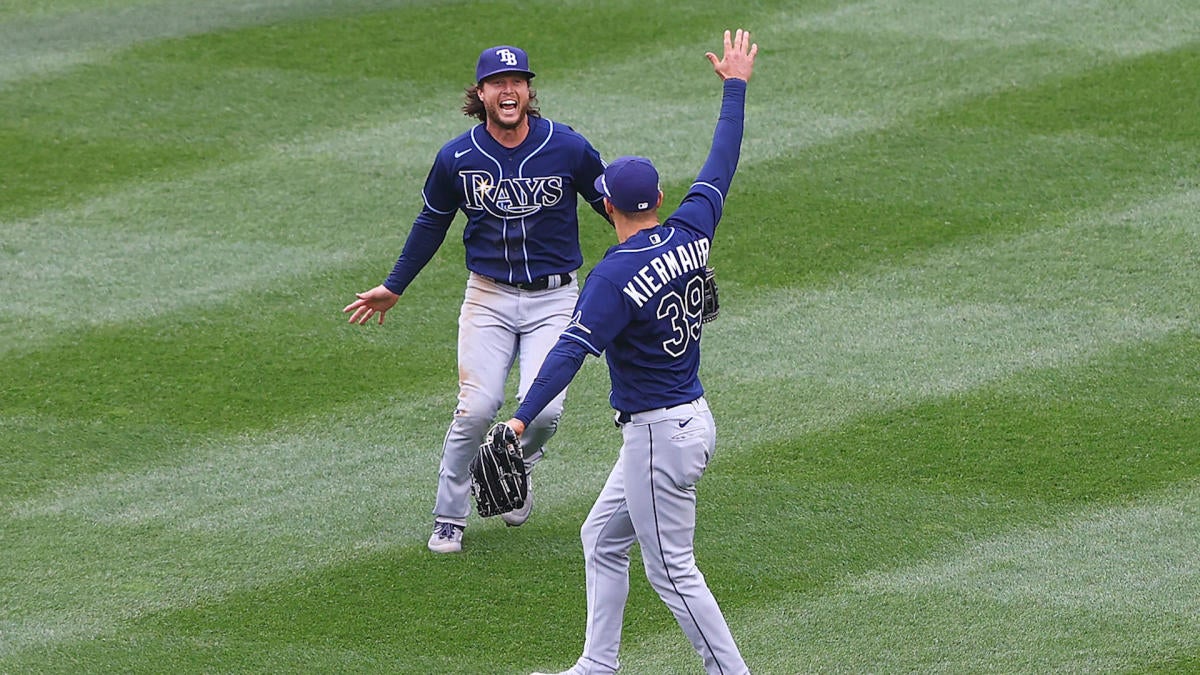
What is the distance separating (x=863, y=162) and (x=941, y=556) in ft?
18.1

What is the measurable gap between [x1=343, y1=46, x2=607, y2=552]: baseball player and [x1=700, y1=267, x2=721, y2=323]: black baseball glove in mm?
1382

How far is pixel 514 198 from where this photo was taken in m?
7.44

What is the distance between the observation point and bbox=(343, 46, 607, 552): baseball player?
745cm

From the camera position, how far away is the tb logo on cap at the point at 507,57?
24.1 ft

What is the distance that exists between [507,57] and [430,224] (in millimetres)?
821

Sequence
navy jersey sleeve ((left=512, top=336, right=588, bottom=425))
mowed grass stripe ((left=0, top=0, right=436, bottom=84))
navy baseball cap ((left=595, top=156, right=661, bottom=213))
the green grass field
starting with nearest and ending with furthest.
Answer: navy jersey sleeve ((left=512, top=336, right=588, bottom=425)), navy baseball cap ((left=595, top=156, right=661, bottom=213)), the green grass field, mowed grass stripe ((left=0, top=0, right=436, bottom=84))

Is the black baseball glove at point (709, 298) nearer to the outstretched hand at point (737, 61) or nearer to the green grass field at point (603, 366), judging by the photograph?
the outstretched hand at point (737, 61)

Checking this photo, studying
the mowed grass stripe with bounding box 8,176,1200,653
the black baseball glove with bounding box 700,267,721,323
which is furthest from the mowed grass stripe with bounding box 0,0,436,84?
the black baseball glove with bounding box 700,267,721,323

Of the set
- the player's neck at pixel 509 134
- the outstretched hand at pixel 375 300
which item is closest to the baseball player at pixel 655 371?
the player's neck at pixel 509 134

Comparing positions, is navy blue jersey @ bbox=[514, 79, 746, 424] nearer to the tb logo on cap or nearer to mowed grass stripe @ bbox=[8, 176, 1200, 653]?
the tb logo on cap

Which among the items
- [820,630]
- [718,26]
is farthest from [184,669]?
[718,26]

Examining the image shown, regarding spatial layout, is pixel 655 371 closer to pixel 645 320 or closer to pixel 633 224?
pixel 645 320

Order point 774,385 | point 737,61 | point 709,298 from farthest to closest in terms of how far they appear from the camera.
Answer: point 774,385
point 737,61
point 709,298

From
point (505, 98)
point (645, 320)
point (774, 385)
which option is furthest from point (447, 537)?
point (774, 385)
